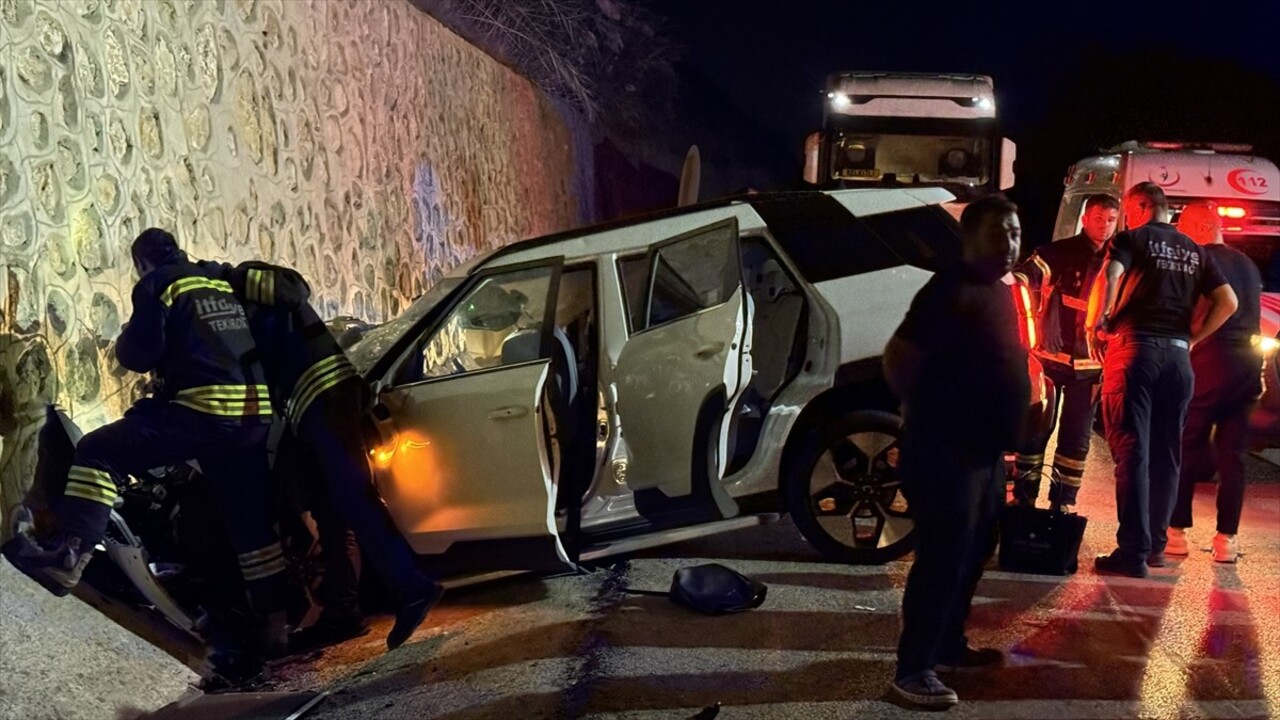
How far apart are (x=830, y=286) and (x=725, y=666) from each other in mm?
2087

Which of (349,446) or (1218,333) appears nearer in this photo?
(349,446)

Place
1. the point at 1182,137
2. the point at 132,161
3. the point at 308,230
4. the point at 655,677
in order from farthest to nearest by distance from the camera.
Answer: the point at 1182,137 < the point at 308,230 < the point at 132,161 < the point at 655,677

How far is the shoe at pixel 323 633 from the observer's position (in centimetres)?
477

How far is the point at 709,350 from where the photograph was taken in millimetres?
4996

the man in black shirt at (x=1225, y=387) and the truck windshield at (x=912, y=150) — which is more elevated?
the truck windshield at (x=912, y=150)

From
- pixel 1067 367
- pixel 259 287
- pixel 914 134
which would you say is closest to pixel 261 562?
pixel 259 287

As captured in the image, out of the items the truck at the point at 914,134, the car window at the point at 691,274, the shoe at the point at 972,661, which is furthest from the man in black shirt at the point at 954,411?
the truck at the point at 914,134

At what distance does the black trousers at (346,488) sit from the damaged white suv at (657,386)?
0.53 feet

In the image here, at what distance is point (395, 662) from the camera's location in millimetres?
4512

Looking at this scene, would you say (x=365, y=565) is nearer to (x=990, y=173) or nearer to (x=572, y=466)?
(x=572, y=466)

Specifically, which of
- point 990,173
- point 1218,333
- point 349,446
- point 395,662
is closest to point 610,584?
point 395,662

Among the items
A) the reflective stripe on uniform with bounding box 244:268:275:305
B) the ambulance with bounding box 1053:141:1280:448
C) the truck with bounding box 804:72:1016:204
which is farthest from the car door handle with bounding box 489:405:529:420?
the truck with bounding box 804:72:1016:204

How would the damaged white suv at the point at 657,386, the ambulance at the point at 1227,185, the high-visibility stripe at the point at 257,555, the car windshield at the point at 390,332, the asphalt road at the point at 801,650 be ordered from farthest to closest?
the ambulance at the point at 1227,185 < the car windshield at the point at 390,332 < the damaged white suv at the point at 657,386 < the high-visibility stripe at the point at 257,555 < the asphalt road at the point at 801,650

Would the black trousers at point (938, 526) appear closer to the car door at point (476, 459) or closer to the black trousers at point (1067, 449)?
the car door at point (476, 459)
